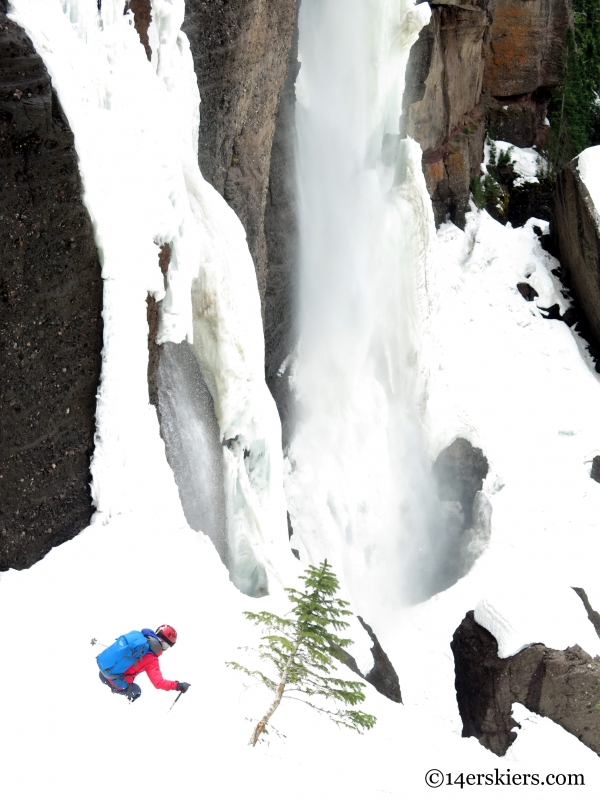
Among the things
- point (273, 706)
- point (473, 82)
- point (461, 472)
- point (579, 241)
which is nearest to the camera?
point (273, 706)

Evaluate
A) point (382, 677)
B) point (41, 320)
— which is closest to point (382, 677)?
point (382, 677)

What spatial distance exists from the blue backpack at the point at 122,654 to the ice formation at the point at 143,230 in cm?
184

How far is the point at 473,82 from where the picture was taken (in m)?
20.8

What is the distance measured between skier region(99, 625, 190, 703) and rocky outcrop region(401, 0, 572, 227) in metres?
13.9

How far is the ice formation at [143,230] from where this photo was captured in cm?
634

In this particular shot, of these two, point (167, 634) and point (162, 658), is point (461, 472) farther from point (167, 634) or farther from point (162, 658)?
point (167, 634)

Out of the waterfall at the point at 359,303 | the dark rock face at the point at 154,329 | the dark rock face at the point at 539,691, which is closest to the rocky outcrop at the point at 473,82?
the waterfall at the point at 359,303

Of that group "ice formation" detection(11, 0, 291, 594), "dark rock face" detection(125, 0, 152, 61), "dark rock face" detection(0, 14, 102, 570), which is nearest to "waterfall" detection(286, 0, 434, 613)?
"ice formation" detection(11, 0, 291, 594)

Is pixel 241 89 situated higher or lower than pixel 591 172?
higher

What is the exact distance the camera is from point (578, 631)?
9.59 metres

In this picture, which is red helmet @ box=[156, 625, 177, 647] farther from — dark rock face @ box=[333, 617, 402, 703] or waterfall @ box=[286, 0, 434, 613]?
waterfall @ box=[286, 0, 434, 613]

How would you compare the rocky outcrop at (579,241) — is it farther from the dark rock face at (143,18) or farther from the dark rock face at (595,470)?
the dark rock face at (143,18)

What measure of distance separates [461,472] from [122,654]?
11.0m

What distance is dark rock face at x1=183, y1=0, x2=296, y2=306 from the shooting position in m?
8.98
